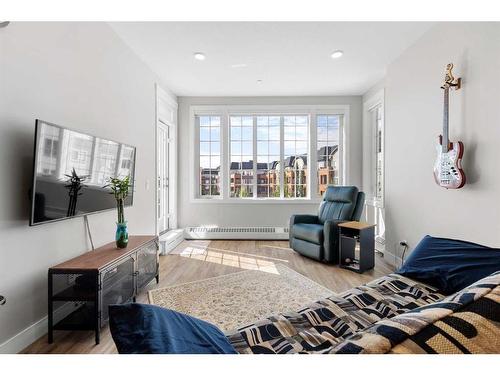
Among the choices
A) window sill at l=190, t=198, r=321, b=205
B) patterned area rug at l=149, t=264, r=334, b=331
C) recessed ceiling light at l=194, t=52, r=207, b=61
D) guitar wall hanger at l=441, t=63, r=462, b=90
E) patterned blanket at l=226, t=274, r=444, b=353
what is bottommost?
patterned area rug at l=149, t=264, r=334, b=331

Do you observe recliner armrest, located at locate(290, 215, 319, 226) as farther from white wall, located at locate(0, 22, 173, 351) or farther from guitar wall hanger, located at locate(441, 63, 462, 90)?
white wall, located at locate(0, 22, 173, 351)

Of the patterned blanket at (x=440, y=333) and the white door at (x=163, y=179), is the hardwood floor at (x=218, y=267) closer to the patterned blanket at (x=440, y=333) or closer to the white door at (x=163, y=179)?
the white door at (x=163, y=179)

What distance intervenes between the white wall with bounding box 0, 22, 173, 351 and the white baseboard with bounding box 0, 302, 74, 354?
27 mm

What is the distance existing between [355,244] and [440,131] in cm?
162

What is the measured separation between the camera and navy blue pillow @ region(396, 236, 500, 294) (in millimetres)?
1557

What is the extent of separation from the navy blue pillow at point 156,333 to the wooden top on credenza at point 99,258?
131cm

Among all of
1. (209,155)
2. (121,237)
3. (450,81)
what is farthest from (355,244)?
(209,155)

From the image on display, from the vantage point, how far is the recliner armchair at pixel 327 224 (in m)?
Result: 3.44

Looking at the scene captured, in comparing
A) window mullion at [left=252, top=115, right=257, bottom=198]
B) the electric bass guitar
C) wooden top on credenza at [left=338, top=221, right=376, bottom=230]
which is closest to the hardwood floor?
wooden top on credenza at [left=338, top=221, right=376, bottom=230]

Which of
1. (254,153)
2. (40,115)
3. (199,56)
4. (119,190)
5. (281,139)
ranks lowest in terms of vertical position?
(119,190)

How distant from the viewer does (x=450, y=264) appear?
1689 mm

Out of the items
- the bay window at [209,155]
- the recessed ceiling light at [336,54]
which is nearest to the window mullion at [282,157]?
the bay window at [209,155]

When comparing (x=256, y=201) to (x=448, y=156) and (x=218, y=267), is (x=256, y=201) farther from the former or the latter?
(x=448, y=156)

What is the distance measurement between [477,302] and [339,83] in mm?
4160
